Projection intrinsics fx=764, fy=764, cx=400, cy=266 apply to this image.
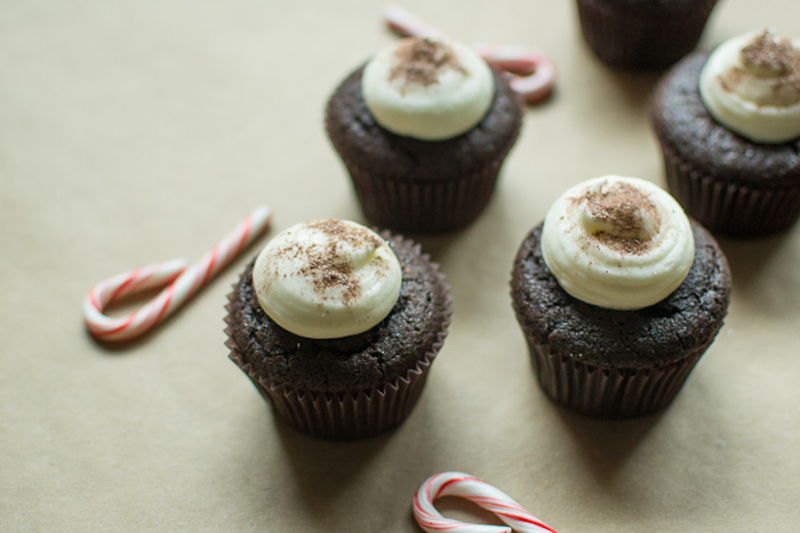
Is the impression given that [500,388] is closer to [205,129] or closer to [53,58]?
[205,129]

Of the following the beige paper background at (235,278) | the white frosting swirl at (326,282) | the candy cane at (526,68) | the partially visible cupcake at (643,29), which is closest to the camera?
the white frosting swirl at (326,282)

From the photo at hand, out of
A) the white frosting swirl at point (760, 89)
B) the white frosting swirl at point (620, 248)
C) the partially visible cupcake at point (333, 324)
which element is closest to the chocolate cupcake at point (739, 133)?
the white frosting swirl at point (760, 89)

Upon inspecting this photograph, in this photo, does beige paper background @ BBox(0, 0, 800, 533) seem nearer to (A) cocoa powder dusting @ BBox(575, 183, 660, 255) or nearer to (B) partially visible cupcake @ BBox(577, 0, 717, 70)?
(B) partially visible cupcake @ BBox(577, 0, 717, 70)

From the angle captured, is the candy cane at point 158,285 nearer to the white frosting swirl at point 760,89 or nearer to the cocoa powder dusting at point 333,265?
the cocoa powder dusting at point 333,265

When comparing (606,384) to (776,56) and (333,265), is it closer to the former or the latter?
(333,265)

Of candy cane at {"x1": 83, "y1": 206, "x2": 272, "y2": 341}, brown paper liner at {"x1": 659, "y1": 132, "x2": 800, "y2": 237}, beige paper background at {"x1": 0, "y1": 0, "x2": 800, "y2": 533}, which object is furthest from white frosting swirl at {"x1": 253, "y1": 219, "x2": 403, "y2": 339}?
brown paper liner at {"x1": 659, "y1": 132, "x2": 800, "y2": 237}

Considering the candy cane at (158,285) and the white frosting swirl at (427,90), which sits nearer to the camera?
the white frosting swirl at (427,90)
